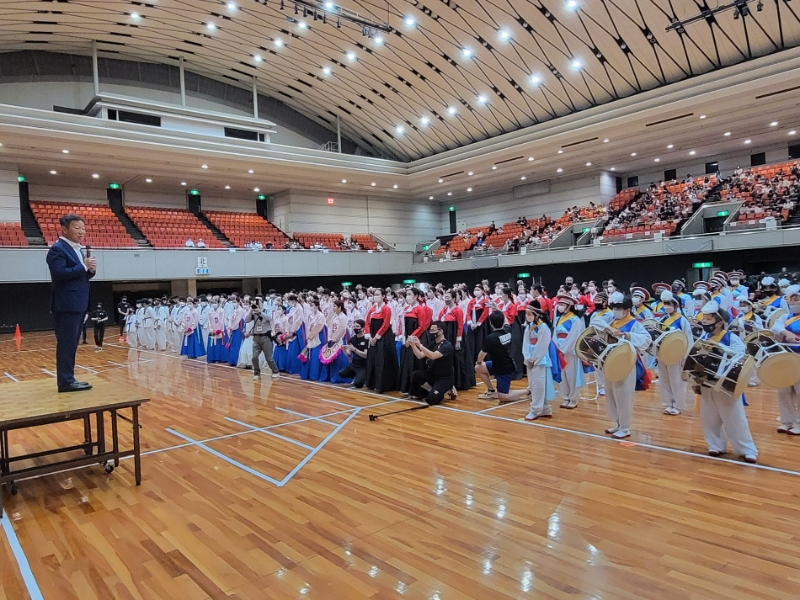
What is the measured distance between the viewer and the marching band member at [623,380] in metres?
5.89

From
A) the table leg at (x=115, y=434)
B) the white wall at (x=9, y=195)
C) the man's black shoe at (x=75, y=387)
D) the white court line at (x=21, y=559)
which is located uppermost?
the white wall at (x=9, y=195)

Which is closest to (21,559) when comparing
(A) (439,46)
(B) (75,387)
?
(B) (75,387)

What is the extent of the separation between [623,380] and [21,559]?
5.59 metres

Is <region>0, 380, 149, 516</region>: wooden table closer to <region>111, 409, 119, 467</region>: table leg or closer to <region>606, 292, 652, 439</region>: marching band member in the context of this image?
<region>111, 409, 119, 467</region>: table leg

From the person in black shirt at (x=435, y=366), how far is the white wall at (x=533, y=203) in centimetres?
2233

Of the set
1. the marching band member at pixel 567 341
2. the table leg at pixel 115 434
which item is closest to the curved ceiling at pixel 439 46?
the marching band member at pixel 567 341

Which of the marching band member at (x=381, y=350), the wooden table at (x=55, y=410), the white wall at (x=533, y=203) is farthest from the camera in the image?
the white wall at (x=533, y=203)

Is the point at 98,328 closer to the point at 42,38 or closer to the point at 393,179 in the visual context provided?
the point at 42,38

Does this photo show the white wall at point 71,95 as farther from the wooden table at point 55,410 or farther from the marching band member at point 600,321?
the marching band member at point 600,321

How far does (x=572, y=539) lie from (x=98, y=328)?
57.5 ft

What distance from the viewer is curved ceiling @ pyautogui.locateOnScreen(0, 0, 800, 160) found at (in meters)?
17.3

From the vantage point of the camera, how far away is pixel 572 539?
3588 millimetres

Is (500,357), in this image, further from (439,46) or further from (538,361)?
(439,46)

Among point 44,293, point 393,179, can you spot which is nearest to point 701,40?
point 393,179
